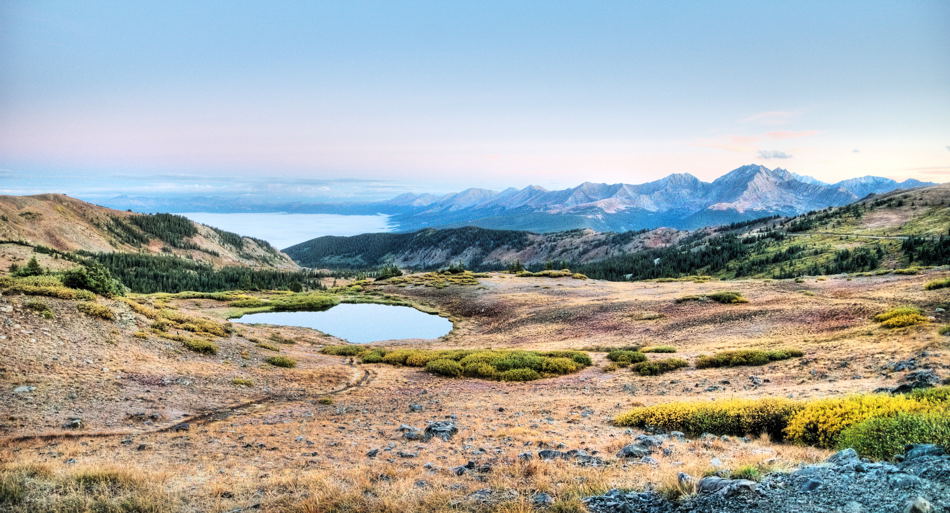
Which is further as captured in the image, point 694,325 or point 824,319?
point 694,325

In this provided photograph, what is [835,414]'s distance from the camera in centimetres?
1153

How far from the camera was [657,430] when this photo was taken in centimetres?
1437

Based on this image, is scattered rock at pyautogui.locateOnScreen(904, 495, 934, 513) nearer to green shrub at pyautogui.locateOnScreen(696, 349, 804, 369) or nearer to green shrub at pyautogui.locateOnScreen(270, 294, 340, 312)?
green shrub at pyautogui.locateOnScreen(696, 349, 804, 369)

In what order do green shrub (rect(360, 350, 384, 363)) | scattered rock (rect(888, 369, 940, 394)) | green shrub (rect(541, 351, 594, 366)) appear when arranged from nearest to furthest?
1. scattered rock (rect(888, 369, 940, 394))
2. green shrub (rect(541, 351, 594, 366))
3. green shrub (rect(360, 350, 384, 363))

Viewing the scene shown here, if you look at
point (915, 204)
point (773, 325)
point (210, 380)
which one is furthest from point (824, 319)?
point (915, 204)

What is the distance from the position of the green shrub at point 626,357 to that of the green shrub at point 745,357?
3.78 m

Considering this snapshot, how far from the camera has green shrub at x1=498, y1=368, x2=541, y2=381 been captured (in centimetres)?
2731

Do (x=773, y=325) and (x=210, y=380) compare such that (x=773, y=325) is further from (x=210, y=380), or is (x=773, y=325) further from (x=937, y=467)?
(x=210, y=380)

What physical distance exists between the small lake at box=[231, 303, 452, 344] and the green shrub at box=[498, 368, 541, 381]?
25296mm

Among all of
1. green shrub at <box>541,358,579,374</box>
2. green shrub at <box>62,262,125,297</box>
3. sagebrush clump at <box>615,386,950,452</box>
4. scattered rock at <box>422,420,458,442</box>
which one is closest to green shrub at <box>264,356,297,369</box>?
green shrub at <box>62,262,125,297</box>

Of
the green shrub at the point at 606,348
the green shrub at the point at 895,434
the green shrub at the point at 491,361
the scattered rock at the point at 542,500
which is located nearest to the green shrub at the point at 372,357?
the green shrub at the point at 491,361

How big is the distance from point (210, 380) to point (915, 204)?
8632 inches

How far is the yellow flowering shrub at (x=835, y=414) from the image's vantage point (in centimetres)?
1070

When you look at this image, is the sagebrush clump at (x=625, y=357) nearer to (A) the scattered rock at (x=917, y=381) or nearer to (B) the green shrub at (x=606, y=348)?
(B) the green shrub at (x=606, y=348)
